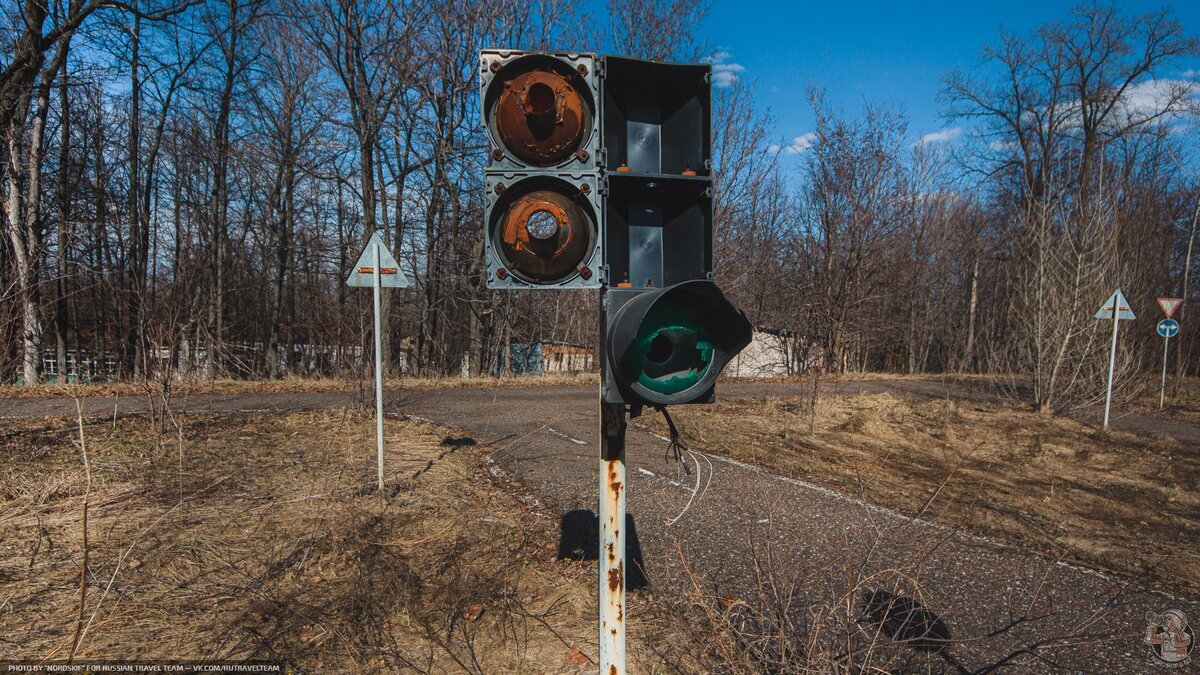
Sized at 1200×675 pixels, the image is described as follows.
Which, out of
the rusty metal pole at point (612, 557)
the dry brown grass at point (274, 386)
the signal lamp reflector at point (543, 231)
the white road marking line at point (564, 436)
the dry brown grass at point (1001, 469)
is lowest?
the dry brown grass at point (1001, 469)

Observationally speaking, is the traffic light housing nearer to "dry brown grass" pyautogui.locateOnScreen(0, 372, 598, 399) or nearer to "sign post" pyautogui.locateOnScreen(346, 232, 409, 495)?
"sign post" pyautogui.locateOnScreen(346, 232, 409, 495)

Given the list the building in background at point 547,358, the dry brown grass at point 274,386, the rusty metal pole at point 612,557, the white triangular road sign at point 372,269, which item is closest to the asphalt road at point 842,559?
the rusty metal pole at point 612,557

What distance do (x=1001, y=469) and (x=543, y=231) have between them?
850 centimetres

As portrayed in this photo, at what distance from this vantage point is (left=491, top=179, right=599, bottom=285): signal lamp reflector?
5.58 feet

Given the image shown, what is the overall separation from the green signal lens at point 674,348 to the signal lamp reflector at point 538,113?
586 mm

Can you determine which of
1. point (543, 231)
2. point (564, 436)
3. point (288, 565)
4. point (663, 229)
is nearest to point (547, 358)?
point (564, 436)

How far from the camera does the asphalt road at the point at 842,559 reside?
9.48 ft

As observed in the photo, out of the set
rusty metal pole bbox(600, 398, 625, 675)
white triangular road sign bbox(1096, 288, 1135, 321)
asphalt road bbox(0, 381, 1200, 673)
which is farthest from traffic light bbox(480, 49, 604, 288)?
white triangular road sign bbox(1096, 288, 1135, 321)

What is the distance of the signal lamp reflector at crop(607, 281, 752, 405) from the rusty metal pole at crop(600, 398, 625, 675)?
1.43 feet

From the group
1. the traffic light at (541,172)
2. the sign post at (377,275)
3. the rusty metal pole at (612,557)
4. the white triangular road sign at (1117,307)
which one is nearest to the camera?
the traffic light at (541,172)

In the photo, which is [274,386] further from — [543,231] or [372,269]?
[543,231]

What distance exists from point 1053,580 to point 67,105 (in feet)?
88.5

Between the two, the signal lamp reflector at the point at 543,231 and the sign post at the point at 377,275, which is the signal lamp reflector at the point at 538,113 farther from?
the sign post at the point at 377,275

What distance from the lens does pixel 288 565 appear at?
3879 millimetres
